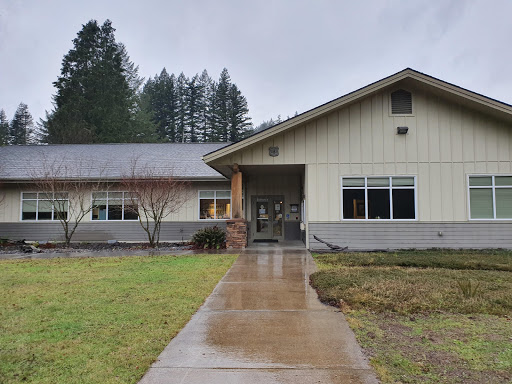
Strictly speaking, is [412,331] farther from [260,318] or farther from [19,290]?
[19,290]

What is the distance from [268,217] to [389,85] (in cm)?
857

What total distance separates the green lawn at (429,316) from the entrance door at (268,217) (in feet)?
29.6

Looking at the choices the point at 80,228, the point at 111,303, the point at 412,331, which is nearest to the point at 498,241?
the point at 412,331

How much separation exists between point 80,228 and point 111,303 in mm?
13728

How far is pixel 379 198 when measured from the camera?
12.5 metres

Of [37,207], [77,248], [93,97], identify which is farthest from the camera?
[93,97]

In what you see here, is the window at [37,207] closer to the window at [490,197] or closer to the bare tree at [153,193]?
the bare tree at [153,193]

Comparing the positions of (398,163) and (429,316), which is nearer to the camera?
(429,316)

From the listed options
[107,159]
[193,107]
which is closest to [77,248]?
[107,159]

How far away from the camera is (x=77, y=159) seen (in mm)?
19734

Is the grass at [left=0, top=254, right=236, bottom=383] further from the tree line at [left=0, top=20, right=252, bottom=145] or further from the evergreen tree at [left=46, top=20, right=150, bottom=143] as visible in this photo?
the evergreen tree at [left=46, top=20, right=150, bottom=143]

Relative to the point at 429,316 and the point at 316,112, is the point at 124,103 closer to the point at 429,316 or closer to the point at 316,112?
the point at 316,112

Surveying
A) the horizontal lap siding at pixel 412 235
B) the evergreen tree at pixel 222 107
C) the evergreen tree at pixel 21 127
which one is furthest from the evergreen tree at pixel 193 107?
A: the horizontal lap siding at pixel 412 235

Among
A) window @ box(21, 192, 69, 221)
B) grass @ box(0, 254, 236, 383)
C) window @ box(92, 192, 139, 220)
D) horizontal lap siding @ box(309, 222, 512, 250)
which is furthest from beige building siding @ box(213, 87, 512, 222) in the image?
window @ box(21, 192, 69, 221)
